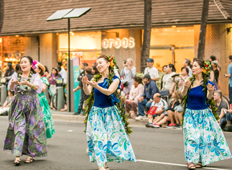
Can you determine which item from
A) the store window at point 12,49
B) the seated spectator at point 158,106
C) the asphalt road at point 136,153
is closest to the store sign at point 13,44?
the store window at point 12,49

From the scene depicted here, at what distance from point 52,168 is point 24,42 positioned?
789 inches

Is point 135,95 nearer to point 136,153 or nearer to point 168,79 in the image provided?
point 168,79

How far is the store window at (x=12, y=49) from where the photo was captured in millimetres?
26141

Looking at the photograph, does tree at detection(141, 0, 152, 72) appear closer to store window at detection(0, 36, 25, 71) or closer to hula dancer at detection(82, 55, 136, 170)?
hula dancer at detection(82, 55, 136, 170)

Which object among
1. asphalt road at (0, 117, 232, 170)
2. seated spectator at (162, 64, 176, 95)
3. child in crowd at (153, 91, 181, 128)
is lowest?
asphalt road at (0, 117, 232, 170)

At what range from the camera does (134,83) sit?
14.0m

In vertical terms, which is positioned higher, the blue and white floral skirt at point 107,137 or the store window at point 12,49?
the store window at point 12,49

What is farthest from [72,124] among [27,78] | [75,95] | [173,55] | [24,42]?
[24,42]

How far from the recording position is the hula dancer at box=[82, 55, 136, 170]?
6.21 meters

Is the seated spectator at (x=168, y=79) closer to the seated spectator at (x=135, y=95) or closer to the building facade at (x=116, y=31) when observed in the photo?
the seated spectator at (x=135, y=95)

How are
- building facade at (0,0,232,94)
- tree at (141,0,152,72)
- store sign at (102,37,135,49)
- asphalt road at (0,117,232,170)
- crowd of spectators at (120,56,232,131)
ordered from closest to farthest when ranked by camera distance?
asphalt road at (0,117,232,170) → crowd of spectators at (120,56,232,131) → tree at (141,0,152,72) → building facade at (0,0,232,94) → store sign at (102,37,135,49)

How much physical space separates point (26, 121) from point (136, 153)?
2475mm

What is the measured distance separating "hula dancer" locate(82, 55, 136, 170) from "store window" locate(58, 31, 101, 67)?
1583cm

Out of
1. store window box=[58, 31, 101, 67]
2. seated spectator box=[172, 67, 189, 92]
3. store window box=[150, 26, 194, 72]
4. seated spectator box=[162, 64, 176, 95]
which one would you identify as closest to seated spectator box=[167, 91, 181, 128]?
seated spectator box=[172, 67, 189, 92]
